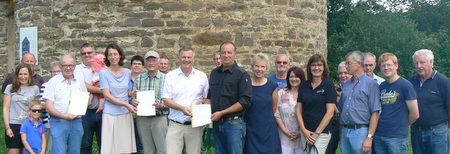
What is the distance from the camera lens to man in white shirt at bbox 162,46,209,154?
6254mm

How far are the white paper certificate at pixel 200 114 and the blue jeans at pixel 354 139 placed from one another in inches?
59.2

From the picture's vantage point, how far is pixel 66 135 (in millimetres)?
6590

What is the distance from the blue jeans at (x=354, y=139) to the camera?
596cm

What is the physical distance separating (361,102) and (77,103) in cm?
322

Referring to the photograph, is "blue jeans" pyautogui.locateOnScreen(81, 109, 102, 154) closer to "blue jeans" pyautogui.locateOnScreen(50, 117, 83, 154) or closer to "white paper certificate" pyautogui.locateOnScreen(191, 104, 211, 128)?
"blue jeans" pyautogui.locateOnScreen(50, 117, 83, 154)

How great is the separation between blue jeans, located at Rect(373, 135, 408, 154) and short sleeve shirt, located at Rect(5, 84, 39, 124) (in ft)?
13.1

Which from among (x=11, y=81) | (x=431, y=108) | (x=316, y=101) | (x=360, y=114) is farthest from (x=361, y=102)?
(x=11, y=81)

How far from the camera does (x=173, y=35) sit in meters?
9.46

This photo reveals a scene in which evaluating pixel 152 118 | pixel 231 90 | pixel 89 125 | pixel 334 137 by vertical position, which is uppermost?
pixel 231 90

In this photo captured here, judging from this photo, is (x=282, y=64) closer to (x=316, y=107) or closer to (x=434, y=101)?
(x=316, y=107)

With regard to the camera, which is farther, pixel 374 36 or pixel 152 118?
pixel 374 36

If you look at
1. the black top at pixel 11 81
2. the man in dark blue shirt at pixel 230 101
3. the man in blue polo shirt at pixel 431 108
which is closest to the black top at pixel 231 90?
→ the man in dark blue shirt at pixel 230 101

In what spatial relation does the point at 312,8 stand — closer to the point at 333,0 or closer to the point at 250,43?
the point at 250,43

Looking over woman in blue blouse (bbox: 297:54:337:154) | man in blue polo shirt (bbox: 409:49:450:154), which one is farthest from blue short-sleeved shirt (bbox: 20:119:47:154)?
man in blue polo shirt (bbox: 409:49:450:154)
